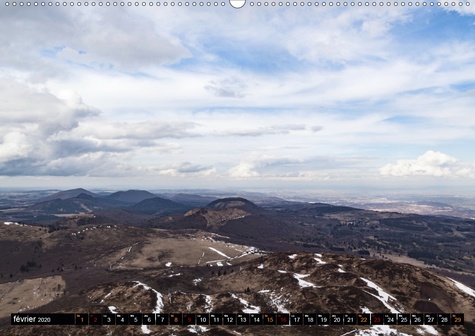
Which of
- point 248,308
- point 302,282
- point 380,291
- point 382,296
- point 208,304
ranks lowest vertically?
point 208,304

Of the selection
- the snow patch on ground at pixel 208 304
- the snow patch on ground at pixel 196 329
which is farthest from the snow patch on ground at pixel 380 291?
the snow patch on ground at pixel 196 329

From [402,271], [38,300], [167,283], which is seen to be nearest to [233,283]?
[167,283]

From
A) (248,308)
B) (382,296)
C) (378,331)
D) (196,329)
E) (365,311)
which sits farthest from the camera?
(382,296)

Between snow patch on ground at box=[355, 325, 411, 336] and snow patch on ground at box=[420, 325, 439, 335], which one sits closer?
snow patch on ground at box=[355, 325, 411, 336]

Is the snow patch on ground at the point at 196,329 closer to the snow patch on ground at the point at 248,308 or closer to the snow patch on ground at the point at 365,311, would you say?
the snow patch on ground at the point at 248,308

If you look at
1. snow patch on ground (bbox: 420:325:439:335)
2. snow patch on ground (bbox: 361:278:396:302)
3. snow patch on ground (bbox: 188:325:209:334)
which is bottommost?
snow patch on ground (bbox: 188:325:209:334)

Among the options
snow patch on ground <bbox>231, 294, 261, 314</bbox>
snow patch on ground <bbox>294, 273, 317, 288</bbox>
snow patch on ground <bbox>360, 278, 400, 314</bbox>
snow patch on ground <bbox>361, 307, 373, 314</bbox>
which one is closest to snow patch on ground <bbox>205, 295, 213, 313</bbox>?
snow patch on ground <bbox>231, 294, 261, 314</bbox>

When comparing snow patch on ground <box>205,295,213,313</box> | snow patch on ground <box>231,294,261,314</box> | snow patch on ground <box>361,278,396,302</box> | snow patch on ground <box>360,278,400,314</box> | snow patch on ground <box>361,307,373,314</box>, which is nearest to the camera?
snow patch on ground <box>361,307,373,314</box>

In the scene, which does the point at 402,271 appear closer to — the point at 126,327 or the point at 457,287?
the point at 457,287

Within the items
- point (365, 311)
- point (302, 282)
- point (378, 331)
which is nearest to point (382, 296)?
point (365, 311)

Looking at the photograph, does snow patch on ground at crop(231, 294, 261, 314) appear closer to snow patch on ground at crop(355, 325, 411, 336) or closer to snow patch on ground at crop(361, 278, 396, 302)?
snow patch on ground at crop(355, 325, 411, 336)

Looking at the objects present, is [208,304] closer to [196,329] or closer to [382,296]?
[196,329]
